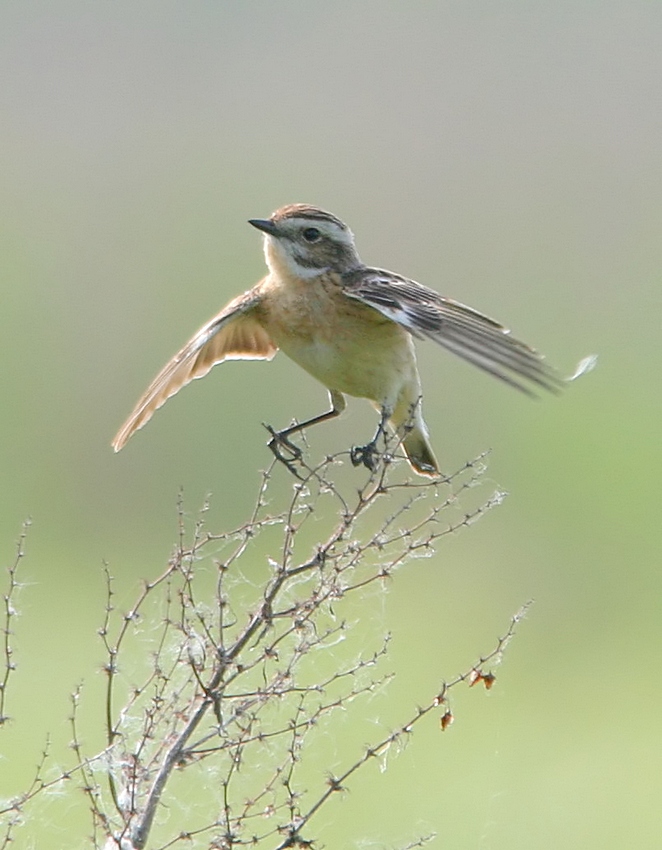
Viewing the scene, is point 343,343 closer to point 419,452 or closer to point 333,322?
point 333,322

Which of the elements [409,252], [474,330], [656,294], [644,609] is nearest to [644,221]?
[656,294]

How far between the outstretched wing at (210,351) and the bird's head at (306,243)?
23 cm

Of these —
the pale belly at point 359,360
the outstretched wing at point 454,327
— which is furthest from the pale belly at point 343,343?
the outstretched wing at point 454,327

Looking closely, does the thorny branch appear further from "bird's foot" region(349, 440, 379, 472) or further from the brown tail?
the brown tail

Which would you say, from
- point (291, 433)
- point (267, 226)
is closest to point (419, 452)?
point (291, 433)

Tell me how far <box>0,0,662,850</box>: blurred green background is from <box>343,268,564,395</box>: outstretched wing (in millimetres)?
3881

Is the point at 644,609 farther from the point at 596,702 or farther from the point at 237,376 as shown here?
the point at 237,376

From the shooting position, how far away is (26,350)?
18516 millimetres

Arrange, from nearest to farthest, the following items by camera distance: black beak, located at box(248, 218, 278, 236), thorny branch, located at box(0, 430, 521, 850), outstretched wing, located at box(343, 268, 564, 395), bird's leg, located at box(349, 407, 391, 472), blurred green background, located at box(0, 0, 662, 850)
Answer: thorny branch, located at box(0, 430, 521, 850) < outstretched wing, located at box(343, 268, 564, 395) < bird's leg, located at box(349, 407, 391, 472) < black beak, located at box(248, 218, 278, 236) < blurred green background, located at box(0, 0, 662, 850)

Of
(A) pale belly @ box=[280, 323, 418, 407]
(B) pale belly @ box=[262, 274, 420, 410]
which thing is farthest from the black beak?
(A) pale belly @ box=[280, 323, 418, 407]

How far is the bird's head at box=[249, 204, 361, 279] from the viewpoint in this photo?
7316 mm

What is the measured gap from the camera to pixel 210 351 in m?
7.82

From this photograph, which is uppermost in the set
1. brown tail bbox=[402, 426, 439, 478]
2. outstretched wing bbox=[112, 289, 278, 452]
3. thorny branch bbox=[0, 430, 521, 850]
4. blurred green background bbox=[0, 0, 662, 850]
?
blurred green background bbox=[0, 0, 662, 850]

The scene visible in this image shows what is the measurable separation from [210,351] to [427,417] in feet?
29.5
